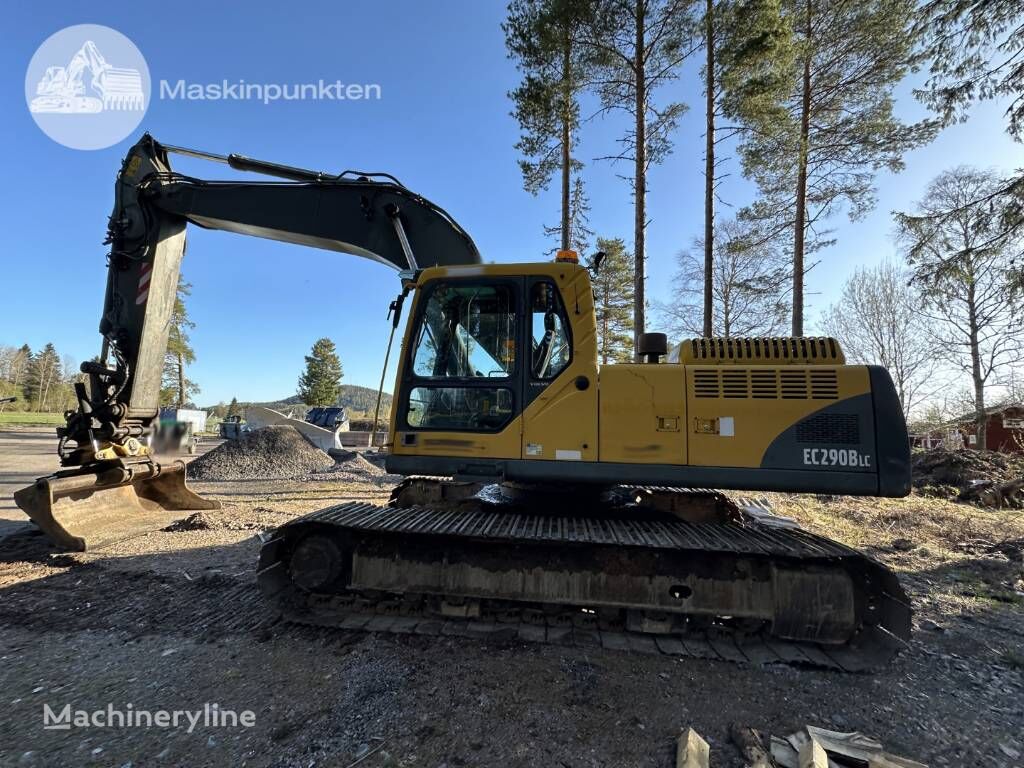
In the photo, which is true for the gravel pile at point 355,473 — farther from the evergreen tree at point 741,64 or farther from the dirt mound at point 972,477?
the dirt mound at point 972,477

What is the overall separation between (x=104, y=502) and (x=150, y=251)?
306 cm

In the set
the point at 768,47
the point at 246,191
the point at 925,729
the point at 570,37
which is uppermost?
the point at 570,37

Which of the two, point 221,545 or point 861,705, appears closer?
point 861,705

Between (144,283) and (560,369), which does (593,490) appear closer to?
(560,369)

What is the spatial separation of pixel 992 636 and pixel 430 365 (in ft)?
16.5

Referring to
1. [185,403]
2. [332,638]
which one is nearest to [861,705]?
[332,638]

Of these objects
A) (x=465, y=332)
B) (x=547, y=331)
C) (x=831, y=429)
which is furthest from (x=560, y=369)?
(x=831, y=429)

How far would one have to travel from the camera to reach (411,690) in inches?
108

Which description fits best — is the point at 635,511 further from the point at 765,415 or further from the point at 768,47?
the point at 768,47

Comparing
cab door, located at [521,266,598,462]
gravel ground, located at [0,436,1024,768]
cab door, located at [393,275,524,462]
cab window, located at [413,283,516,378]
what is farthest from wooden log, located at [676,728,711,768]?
cab window, located at [413,283,516,378]

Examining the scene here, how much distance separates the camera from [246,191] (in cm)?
540

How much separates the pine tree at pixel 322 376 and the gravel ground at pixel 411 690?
54.4 metres

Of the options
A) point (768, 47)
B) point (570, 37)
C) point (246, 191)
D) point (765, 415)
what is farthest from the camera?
point (570, 37)

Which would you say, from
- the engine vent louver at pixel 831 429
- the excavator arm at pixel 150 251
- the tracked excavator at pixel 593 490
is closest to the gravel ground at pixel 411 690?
the tracked excavator at pixel 593 490
